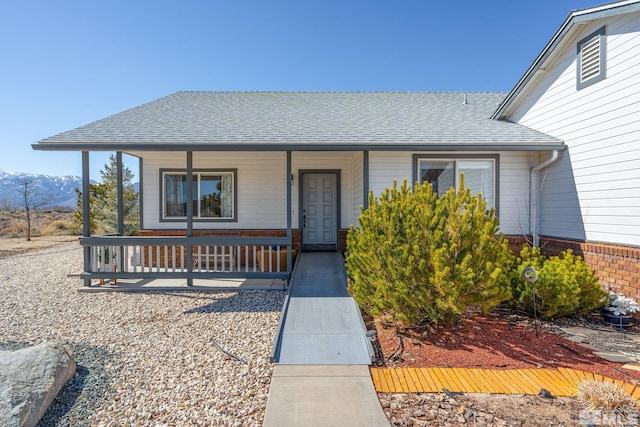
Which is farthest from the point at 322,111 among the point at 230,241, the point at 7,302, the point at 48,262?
the point at 48,262

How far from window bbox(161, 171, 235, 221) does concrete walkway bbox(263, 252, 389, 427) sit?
4342 millimetres

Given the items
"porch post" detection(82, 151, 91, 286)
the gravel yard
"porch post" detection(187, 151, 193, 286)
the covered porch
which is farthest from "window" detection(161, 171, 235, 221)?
the gravel yard

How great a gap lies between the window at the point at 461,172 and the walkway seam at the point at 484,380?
4779mm

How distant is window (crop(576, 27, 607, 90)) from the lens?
5.77 m

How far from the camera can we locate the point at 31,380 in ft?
10.1

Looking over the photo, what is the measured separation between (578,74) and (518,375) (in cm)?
609

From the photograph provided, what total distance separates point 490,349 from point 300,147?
4.79 metres

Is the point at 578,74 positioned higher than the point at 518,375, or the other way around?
the point at 578,74

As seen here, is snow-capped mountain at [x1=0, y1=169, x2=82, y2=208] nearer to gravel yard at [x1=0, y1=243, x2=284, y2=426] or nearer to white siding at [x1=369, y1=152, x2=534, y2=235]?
gravel yard at [x1=0, y1=243, x2=284, y2=426]

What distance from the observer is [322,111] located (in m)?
9.30

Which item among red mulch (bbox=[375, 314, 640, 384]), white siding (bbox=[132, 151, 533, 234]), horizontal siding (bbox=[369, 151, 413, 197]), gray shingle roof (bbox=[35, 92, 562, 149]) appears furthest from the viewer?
white siding (bbox=[132, 151, 533, 234])

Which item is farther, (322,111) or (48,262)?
(48,262)

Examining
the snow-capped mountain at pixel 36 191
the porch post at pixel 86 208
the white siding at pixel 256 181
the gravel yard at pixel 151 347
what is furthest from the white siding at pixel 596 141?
the snow-capped mountain at pixel 36 191

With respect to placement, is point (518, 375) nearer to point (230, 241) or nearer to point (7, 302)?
point (230, 241)
